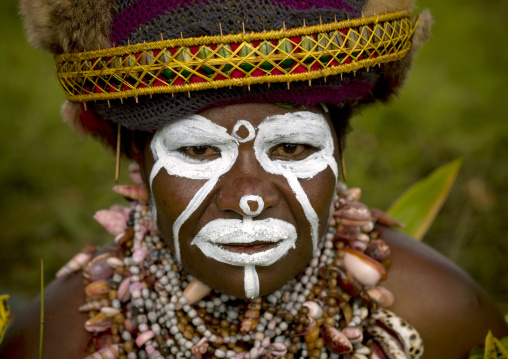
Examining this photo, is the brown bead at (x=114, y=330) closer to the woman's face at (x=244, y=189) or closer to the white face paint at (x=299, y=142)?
the woman's face at (x=244, y=189)

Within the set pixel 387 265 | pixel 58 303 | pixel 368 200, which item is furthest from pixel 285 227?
pixel 368 200

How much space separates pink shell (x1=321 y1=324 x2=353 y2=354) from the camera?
198 centimetres

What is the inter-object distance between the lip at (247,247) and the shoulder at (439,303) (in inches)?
24.5

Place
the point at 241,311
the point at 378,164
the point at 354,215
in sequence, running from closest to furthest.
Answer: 1. the point at 241,311
2. the point at 354,215
3. the point at 378,164

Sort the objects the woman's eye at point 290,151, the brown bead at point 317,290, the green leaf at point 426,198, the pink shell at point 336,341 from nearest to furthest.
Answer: the woman's eye at point 290,151 → the pink shell at point 336,341 → the brown bead at point 317,290 → the green leaf at point 426,198

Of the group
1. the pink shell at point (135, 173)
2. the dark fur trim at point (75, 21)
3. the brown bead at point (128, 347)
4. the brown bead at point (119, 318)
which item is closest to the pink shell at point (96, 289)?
the brown bead at point (119, 318)

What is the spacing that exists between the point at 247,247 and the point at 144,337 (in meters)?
0.52

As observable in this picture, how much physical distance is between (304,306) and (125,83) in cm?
97

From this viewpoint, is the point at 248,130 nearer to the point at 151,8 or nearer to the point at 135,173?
the point at 151,8

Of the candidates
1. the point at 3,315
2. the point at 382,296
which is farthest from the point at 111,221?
the point at 382,296

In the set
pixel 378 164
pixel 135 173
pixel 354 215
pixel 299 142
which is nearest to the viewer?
pixel 299 142

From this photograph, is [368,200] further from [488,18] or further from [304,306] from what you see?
[488,18]

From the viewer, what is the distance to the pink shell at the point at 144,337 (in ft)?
6.58

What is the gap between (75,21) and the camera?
1.76 m
